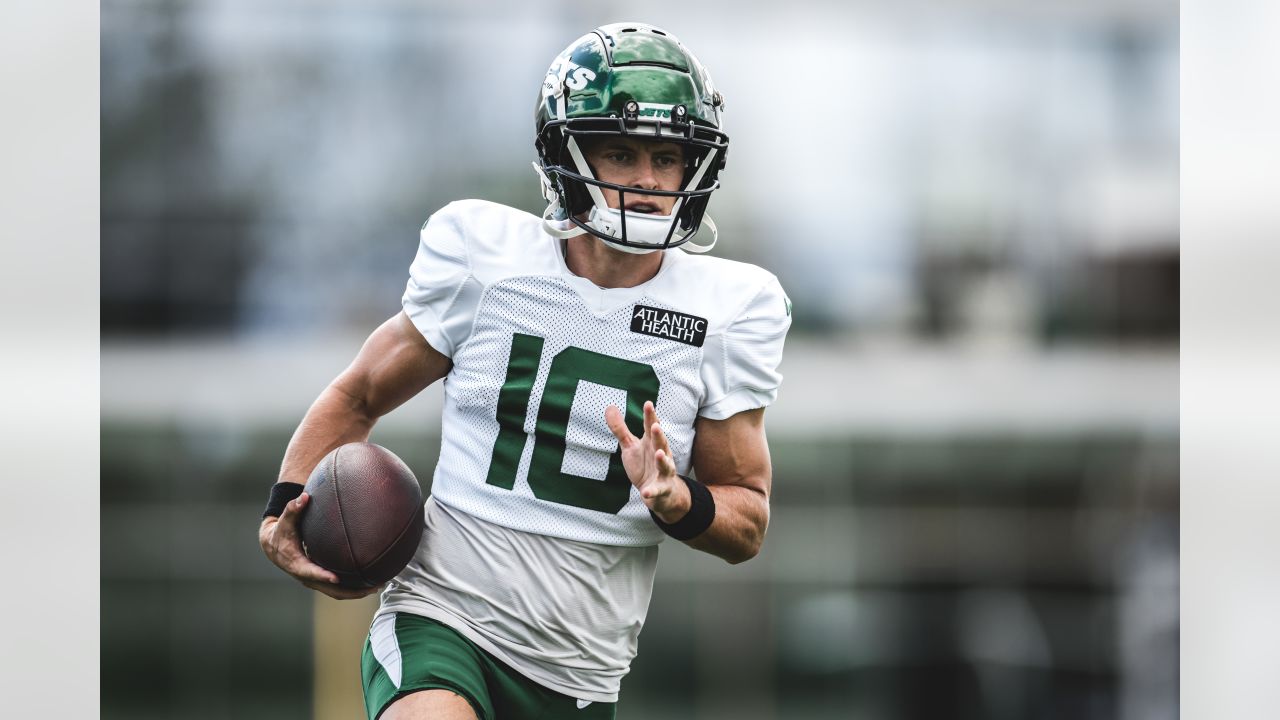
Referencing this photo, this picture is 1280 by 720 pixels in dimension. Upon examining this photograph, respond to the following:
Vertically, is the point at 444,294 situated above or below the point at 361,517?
Result: above

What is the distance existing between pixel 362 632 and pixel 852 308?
5.60 m

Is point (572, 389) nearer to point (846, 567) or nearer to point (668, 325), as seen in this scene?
point (668, 325)

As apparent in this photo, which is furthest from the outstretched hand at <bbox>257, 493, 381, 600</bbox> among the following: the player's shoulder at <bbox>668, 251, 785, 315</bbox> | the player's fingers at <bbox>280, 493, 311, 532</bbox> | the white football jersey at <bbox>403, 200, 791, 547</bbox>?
the player's shoulder at <bbox>668, 251, 785, 315</bbox>

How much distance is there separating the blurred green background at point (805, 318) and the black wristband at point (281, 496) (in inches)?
357

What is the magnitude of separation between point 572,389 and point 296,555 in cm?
70

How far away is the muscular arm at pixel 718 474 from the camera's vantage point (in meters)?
2.59

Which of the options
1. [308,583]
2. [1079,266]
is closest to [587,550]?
[308,583]

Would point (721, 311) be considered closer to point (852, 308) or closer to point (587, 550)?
point (587, 550)

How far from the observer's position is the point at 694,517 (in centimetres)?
267

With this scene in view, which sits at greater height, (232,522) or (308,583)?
(308,583)

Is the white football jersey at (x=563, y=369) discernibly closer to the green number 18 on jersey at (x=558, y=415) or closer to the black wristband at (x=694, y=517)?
the green number 18 on jersey at (x=558, y=415)

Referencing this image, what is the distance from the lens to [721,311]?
115 inches

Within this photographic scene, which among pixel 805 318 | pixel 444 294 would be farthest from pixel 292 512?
pixel 805 318

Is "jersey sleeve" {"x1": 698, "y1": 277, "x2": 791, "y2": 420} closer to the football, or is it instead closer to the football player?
the football player
